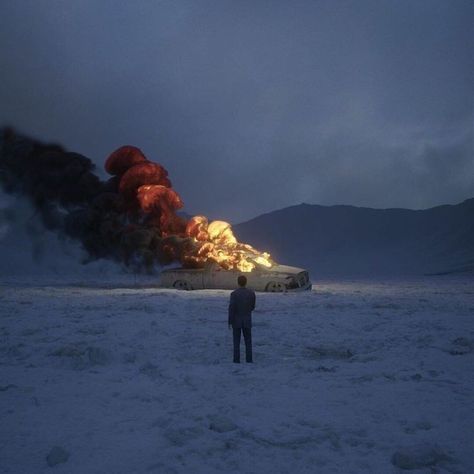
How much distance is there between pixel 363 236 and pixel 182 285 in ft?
352

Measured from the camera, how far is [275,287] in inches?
777

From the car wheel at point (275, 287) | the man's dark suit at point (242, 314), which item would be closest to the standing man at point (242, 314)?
the man's dark suit at point (242, 314)

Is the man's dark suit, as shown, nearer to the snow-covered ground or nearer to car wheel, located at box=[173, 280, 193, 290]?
the snow-covered ground

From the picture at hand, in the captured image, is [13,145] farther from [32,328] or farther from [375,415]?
[375,415]

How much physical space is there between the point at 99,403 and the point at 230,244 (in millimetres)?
17996

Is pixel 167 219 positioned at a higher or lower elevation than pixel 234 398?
higher

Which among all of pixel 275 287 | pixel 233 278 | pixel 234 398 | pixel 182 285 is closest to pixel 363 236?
pixel 182 285

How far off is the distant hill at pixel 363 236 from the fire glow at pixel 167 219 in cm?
5851

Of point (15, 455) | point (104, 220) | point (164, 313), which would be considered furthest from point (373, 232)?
point (15, 455)

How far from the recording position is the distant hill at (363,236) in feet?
301

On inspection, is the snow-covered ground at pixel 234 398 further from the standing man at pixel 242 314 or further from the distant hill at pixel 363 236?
the distant hill at pixel 363 236

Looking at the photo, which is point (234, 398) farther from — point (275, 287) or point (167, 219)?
point (167, 219)

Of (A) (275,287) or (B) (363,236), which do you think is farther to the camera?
(B) (363,236)

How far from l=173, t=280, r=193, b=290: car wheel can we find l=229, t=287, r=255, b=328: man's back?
14.0 metres
